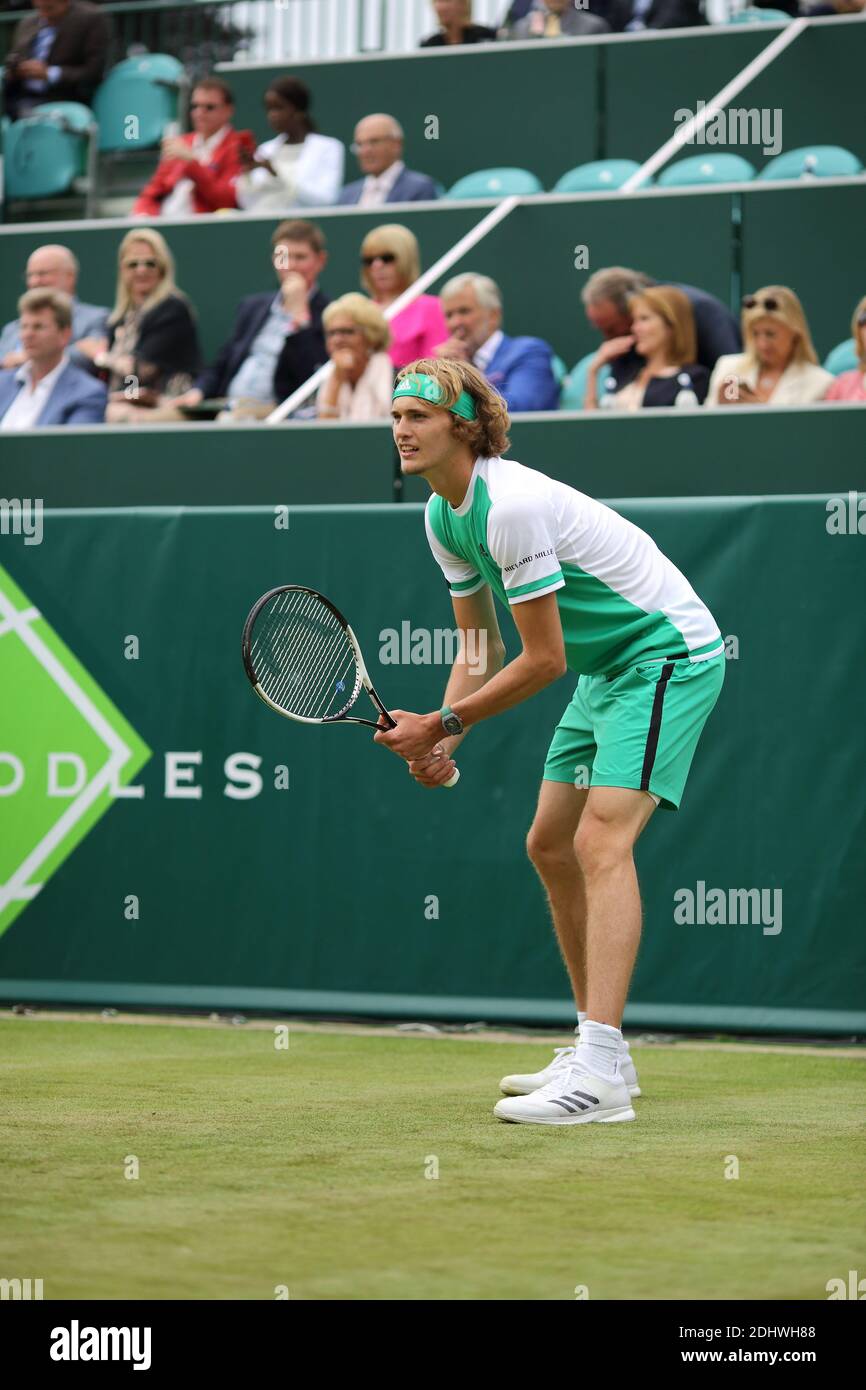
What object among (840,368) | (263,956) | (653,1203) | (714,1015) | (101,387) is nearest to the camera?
(653,1203)

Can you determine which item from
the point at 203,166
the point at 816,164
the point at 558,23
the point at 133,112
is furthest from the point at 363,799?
the point at 133,112

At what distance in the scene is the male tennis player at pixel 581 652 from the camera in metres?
4.81

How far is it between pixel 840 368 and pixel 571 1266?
610cm

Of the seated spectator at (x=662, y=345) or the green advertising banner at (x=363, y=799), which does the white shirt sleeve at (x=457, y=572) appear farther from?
the seated spectator at (x=662, y=345)

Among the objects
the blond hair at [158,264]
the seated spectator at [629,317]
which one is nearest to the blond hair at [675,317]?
the seated spectator at [629,317]

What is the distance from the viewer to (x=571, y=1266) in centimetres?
328

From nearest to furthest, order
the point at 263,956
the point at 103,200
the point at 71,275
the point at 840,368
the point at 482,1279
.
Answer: the point at 482,1279 < the point at 263,956 < the point at 840,368 < the point at 71,275 < the point at 103,200

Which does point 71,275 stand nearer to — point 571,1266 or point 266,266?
point 266,266

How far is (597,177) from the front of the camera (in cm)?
1062

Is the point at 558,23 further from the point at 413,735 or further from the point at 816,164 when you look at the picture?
the point at 413,735

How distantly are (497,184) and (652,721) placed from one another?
6.80 m

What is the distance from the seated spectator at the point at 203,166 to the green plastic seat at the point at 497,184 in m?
1.30

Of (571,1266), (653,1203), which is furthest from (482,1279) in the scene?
(653,1203)

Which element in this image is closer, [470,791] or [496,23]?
[470,791]
